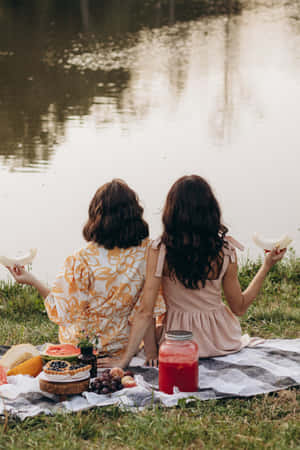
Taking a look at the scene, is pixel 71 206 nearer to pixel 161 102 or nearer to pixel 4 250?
pixel 4 250

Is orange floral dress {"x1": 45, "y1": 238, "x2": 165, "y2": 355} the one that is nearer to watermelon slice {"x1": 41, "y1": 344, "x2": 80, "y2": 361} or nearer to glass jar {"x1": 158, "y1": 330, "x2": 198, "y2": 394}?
watermelon slice {"x1": 41, "y1": 344, "x2": 80, "y2": 361}

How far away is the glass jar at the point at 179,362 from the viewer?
3.05m

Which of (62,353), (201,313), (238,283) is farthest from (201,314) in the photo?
(62,353)

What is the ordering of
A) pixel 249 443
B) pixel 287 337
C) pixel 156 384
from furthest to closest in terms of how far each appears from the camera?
pixel 287 337
pixel 156 384
pixel 249 443

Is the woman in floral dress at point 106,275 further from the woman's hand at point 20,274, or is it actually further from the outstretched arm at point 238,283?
the outstretched arm at point 238,283

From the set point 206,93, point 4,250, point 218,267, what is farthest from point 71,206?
point 206,93

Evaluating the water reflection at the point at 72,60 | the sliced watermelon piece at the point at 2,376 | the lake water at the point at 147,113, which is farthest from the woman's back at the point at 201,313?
the water reflection at the point at 72,60

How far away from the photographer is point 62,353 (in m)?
3.20

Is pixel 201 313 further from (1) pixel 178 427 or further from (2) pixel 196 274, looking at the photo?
(1) pixel 178 427

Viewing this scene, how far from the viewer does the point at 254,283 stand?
11.6 feet

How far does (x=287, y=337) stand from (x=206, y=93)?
33.3 feet

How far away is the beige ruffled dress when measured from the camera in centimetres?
348

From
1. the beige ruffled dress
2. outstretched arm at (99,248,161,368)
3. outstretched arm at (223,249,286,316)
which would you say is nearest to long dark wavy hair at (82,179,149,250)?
outstretched arm at (99,248,161,368)

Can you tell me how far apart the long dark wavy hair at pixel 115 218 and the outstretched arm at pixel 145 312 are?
0.16 m
